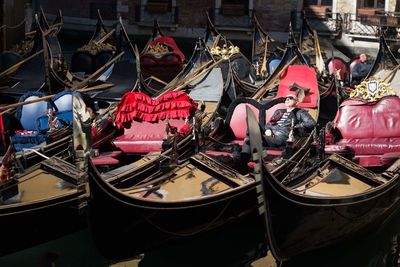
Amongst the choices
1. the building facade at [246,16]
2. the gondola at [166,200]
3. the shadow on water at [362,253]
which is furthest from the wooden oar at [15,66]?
the building facade at [246,16]

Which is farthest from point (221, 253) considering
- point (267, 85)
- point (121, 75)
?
point (121, 75)

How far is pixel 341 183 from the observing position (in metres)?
4.04

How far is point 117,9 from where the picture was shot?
11.1 meters

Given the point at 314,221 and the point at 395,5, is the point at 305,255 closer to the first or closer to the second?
the point at 314,221

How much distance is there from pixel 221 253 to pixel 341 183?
0.74 metres

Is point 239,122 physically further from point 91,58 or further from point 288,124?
point 91,58

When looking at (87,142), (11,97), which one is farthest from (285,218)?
(11,97)

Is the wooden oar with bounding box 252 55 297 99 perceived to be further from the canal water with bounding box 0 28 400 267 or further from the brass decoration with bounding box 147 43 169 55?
the canal water with bounding box 0 28 400 267

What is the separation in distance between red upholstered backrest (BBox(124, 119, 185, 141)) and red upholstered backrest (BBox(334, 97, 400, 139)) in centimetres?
97

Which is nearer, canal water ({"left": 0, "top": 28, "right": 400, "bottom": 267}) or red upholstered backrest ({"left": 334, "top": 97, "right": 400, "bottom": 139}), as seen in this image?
canal water ({"left": 0, "top": 28, "right": 400, "bottom": 267})

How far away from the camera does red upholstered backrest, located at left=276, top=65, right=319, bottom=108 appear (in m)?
5.45

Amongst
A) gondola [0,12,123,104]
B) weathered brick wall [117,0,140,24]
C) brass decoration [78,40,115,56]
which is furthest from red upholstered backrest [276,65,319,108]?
weathered brick wall [117,0,140,24]

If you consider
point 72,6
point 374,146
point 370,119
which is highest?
point 72,6

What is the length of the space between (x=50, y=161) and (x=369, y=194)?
1.59 metres
